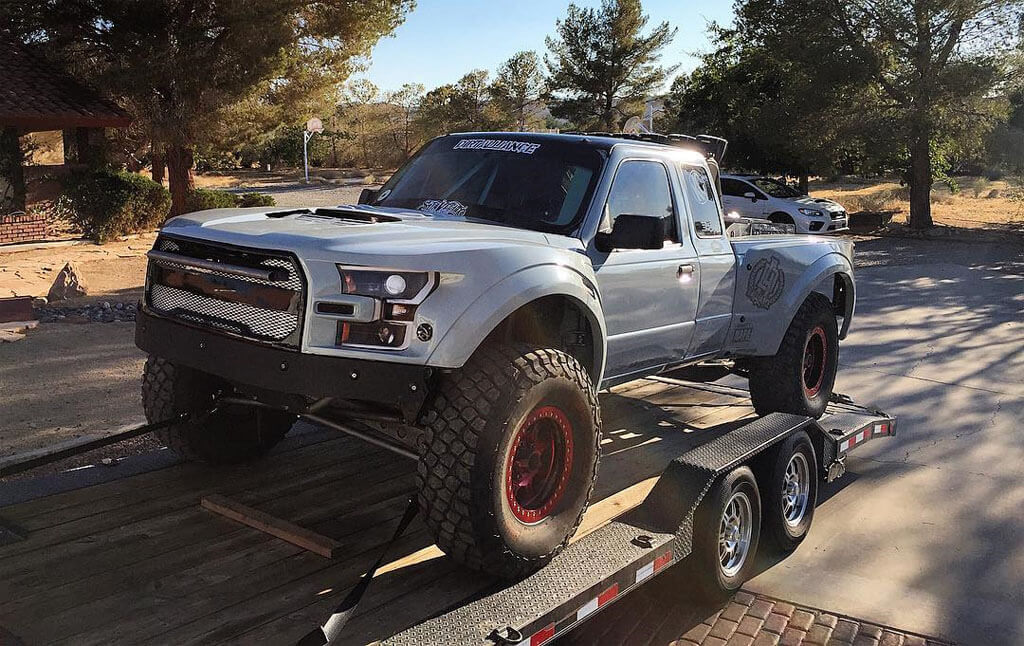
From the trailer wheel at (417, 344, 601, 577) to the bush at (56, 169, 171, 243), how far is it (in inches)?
753

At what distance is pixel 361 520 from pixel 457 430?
949 millimetres

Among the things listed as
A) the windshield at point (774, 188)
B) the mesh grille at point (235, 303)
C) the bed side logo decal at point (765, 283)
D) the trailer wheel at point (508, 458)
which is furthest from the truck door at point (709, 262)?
the windshield at point (774, 188)

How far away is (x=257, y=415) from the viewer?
4945 mm

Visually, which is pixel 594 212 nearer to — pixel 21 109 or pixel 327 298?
pixel 327 298

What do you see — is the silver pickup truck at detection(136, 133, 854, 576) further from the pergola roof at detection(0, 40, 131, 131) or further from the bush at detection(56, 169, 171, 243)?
the bush at detection(56, 169, 171, 243)

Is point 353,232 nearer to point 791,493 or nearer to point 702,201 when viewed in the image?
point 702,201

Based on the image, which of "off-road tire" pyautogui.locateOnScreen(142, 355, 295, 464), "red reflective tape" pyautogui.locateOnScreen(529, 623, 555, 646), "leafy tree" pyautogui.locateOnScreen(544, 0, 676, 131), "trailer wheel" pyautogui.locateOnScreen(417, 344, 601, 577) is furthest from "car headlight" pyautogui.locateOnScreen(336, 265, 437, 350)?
"leafy tree" pyautogui.locateOnScreen(544, 0, 676, 131)

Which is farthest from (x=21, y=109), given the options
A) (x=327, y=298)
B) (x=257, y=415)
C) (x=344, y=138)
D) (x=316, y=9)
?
(x=344, y=138)

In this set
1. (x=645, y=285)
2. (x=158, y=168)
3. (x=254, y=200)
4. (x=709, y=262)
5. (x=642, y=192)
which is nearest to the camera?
(x=645, y=285)

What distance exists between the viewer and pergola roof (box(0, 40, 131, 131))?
1889cm

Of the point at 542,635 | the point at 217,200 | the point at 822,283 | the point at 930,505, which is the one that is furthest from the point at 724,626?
the point at 217,200

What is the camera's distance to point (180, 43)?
67.2ft

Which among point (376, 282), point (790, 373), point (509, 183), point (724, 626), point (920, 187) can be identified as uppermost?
point (920, 187)

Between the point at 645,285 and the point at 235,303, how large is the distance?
213cm
